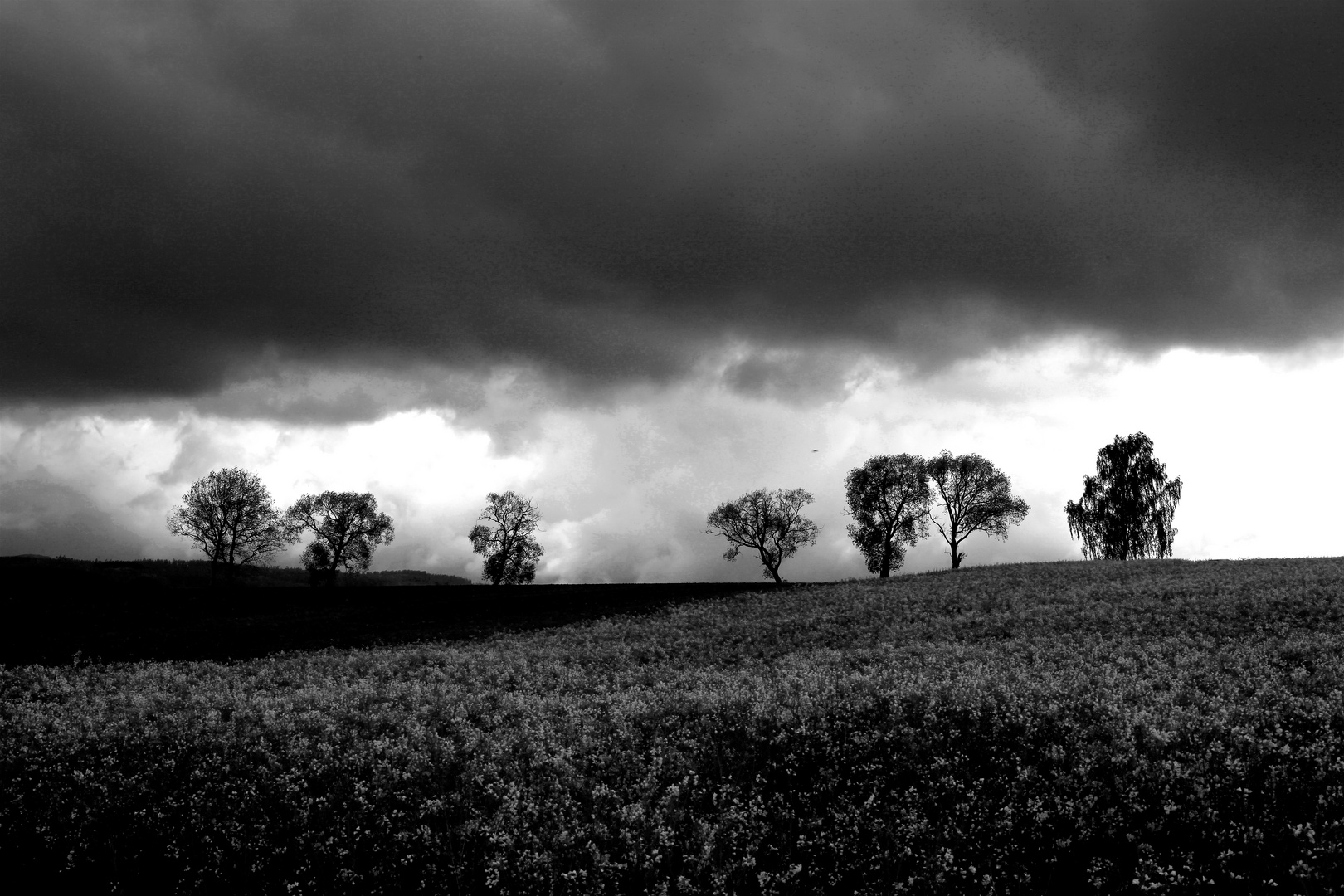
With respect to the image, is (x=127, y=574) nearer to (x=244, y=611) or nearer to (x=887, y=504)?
(x=244, y=611)

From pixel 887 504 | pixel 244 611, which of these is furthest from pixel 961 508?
pixel 244 611

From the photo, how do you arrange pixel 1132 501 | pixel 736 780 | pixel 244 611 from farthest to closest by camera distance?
pixel 1132 501
pixel 244 611
pixel 736 780

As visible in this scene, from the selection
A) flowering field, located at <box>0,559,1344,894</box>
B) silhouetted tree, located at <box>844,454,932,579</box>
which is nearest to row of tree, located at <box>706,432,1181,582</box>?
silhouetted tree, located at <box>844,454,932,579</box>

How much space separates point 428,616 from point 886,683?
39.8 m

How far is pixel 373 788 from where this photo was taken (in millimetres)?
13773

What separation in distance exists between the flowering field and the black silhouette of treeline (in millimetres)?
Answer: 15587

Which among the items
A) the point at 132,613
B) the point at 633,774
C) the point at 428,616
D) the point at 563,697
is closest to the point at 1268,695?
the point at 633,774

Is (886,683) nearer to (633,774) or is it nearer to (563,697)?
(633,774)

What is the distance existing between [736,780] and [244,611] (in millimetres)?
53545

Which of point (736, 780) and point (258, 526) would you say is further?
point (258, 526)

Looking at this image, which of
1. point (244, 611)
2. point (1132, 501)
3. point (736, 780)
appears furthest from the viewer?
point (1132, 501)

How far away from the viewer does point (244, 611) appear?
56.1 metres

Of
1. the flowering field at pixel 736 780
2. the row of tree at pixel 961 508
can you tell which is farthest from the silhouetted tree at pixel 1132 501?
the flowering field at pixel 736 780

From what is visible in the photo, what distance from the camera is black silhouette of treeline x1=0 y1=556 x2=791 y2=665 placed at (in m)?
38.2
